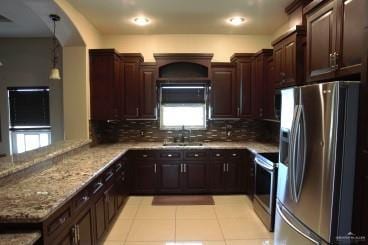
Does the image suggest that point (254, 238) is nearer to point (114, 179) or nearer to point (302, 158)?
point (302, 158)

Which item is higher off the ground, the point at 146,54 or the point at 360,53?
the point at 146,54

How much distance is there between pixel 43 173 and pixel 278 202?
2300 millimetres

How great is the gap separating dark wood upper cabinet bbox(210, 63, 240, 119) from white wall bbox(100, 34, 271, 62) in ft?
1.07

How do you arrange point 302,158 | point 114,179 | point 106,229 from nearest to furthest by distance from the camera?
1. point 302,158
2. point 106,229
3. point 114,179

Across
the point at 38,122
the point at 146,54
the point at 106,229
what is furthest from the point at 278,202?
the point at 38,122

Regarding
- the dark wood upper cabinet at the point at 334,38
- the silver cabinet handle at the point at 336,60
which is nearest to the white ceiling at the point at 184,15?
the dark wood upper cabinet at the point at 334,38

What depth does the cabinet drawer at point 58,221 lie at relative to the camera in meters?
1.67

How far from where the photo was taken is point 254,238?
3.06 m

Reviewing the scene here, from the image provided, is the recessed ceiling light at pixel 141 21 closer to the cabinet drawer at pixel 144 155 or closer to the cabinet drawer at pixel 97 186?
the cabinet drawer at pixel 144 155

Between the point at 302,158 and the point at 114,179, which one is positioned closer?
the point at 302,158

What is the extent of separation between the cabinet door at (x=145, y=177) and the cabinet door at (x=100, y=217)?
1.58 metres

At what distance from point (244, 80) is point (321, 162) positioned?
299cm

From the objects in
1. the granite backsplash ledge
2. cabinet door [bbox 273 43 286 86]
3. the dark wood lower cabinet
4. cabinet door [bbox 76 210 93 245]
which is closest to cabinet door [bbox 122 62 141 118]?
Result: the granite backsplash ledge

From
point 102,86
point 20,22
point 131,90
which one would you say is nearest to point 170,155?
point 131,90
